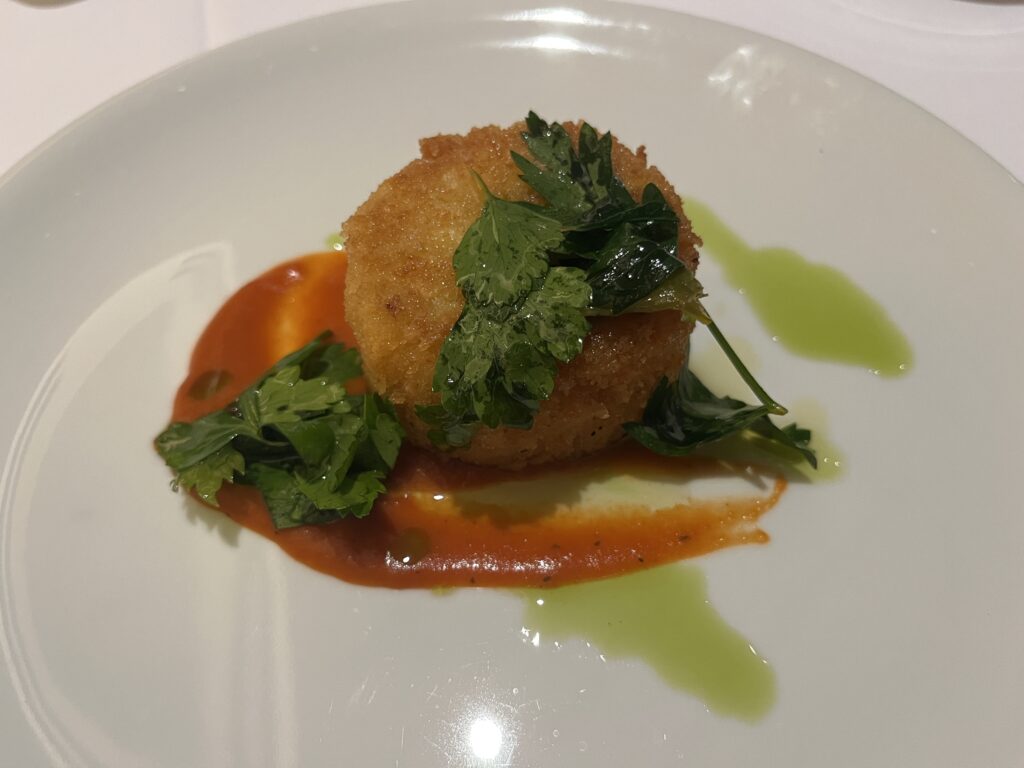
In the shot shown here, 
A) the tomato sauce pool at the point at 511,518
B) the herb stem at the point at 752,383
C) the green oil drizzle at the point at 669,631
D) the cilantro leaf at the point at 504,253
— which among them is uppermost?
the cilantro leaf at the point at 504,253

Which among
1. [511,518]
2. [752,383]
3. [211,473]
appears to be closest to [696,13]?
[752,383]

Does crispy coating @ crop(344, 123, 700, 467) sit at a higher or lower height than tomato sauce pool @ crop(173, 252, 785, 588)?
higher

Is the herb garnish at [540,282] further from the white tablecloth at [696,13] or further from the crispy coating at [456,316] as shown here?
the white tablecloth at [696,13]

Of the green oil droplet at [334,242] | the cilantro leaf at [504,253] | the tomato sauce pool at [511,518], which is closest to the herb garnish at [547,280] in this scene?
the cilantro leaf at [504,253]

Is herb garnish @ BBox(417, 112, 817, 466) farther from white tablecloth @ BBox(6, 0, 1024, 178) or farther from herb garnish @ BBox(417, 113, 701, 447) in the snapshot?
white tablecloth @ BBox(6, 0, 1024, 178)

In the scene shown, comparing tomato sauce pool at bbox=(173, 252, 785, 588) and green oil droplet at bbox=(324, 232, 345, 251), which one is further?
green oil droplet at bbox=(324, 232, 345, 251)

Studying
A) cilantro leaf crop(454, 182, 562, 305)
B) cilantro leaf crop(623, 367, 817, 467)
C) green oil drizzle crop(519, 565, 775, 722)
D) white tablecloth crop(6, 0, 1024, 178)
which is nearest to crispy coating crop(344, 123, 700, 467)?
cilantro leaf crop(623, 367, 817, 467)

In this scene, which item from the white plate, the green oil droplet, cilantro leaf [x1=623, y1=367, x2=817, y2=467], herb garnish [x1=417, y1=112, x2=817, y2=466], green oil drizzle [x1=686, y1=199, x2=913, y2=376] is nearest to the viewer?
the white plate
